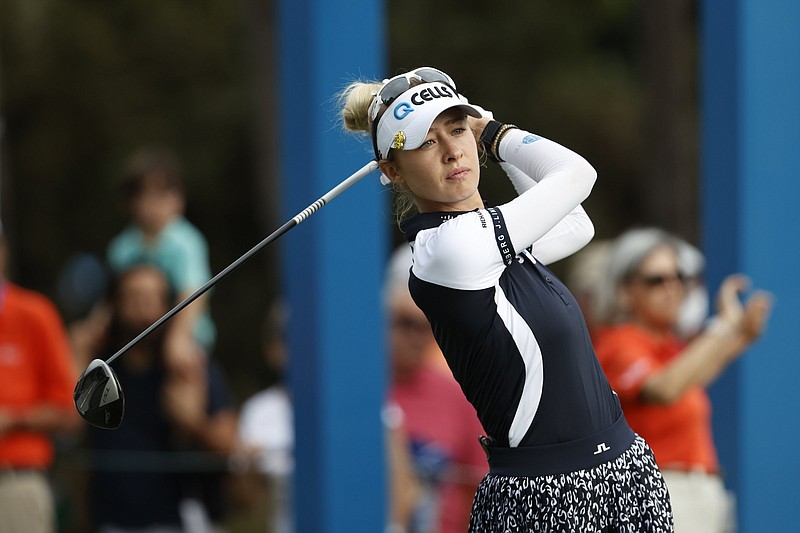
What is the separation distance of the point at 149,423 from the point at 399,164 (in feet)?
10.6

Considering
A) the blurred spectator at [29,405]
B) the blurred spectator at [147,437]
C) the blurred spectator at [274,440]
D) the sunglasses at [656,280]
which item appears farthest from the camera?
the blurred spectator at [274,440]

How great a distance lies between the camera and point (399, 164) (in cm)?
324

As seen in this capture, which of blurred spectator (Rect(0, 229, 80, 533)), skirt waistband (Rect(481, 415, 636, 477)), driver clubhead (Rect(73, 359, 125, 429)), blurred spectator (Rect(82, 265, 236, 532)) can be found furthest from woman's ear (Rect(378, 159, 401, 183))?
blurred spectator (Rect(0, 229, 80, 533))

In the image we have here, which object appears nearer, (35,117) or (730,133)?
(730,133)

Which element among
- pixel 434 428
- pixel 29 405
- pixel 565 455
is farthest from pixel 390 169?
pixel 29 405

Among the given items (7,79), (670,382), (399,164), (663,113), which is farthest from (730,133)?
(7,79)

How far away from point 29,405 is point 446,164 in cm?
343

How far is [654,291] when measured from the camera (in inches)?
200

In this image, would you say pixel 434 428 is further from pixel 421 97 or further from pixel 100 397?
pixel 421 97

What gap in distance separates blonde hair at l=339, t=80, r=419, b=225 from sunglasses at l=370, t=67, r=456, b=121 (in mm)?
46

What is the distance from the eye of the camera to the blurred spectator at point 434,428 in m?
5.46

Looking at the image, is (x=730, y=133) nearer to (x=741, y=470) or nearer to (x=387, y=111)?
(x=741, y=470)

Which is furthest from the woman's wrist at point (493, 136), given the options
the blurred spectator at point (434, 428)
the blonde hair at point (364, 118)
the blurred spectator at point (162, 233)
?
the blurred spectator at point (162, 233)

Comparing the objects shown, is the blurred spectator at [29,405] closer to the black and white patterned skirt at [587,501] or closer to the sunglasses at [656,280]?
the sunglasses at [656,280]
